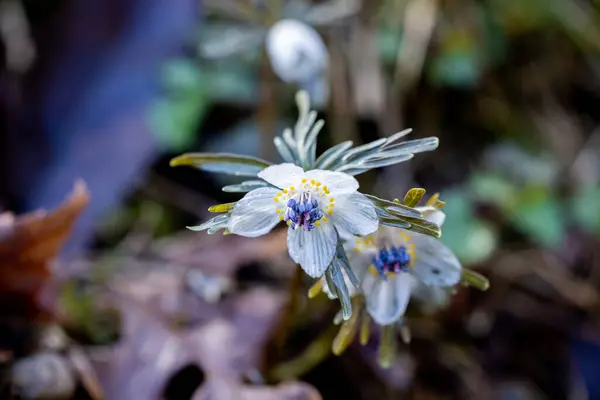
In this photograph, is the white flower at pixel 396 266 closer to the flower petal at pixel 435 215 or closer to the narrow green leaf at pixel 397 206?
the flower petal at pixel 435 215

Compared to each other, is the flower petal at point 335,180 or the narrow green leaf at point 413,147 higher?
the narrow green leaf at point 413,147

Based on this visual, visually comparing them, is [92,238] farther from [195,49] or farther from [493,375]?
[493,375]

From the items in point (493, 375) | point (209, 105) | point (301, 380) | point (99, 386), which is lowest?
point (493, 375)

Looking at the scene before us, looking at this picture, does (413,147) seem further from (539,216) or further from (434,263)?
(539,216)

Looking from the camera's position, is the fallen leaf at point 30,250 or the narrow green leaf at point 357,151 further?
the fallen leaf at point 30,250

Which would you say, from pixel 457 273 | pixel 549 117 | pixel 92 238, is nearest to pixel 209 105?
pixel 92 238

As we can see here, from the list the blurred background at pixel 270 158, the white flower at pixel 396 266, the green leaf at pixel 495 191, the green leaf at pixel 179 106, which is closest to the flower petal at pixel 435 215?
the white flower at pixel 396 266

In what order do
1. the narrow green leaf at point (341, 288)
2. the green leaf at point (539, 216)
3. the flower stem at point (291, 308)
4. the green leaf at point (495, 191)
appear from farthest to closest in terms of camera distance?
1. the green leaf at point (495, 191)
2. the green leaf at point (539, 216)
3. the flower stem at point (291, 308)
4. the narrow green leaf at point (341, 288)
